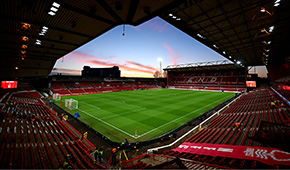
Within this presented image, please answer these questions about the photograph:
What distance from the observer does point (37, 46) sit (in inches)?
537

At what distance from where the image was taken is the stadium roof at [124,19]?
6.58 m

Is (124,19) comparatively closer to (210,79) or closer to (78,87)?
(78,87)

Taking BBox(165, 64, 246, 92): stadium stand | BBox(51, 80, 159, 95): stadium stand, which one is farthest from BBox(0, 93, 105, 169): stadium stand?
BBox(165, 64, 246, 92): stadium stand

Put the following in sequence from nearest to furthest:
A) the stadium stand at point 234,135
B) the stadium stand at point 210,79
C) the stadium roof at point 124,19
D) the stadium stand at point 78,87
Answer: the stadium stand at point 234,135, the stadium roof at point 124,19, the stadium stand at point 78,87, the stadium stand at point 210,79

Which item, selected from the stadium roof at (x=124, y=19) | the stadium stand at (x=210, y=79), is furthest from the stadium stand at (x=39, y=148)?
the stadium stand at (x=210, y=79)

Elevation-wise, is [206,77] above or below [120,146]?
above

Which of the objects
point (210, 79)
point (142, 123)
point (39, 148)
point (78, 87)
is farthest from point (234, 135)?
point (210, 79)

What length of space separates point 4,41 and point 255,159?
65.5 ft

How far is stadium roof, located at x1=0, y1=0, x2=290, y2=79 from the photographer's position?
21.6 ft

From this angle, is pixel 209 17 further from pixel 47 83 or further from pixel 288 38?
pixel 47 83

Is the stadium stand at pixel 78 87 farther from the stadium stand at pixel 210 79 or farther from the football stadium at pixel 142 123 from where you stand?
the stadium stand at pixel 210 79

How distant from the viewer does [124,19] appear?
312 inches

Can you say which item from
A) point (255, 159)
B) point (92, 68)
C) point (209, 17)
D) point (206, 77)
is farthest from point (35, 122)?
point (92, 68)

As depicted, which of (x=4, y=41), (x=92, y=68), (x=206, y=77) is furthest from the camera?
(x=92, y=68)
